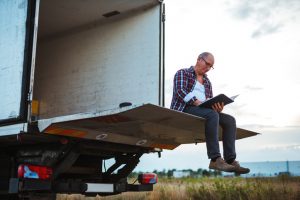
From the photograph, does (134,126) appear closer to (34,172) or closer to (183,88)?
(183,88)

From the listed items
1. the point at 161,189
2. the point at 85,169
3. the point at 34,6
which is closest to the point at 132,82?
the point at 85,169

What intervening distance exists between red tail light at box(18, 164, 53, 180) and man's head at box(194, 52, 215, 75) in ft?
6.28

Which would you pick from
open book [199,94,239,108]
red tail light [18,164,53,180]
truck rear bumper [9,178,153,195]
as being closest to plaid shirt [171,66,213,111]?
open book [199,94,239,108]

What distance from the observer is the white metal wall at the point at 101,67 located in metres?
5.61

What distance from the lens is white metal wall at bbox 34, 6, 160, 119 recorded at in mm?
5613

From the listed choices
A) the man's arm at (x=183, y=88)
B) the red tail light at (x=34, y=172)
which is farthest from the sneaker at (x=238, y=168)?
the red tail light at (x=34, y=172)

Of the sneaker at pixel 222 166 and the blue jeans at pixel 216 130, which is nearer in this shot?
the sneaker at pixel 222 166

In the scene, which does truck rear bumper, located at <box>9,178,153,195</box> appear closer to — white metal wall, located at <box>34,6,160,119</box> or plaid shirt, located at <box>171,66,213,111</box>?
white metal wall, located at <box>34,6,160,119</box>

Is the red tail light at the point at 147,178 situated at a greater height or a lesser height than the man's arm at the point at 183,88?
lesser

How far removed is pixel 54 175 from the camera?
15.3 feet

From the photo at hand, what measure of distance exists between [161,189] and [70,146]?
3.65 m

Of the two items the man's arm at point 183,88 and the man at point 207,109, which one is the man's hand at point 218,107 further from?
the man's arm at point 183,88

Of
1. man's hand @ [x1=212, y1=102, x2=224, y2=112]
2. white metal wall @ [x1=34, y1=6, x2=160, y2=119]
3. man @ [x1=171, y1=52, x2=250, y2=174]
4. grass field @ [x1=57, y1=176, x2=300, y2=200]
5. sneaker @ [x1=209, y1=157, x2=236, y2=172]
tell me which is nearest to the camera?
sneaker @ [x1=209, y1=157, x2=236, y2=172]

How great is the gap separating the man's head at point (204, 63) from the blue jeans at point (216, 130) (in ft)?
1.60
